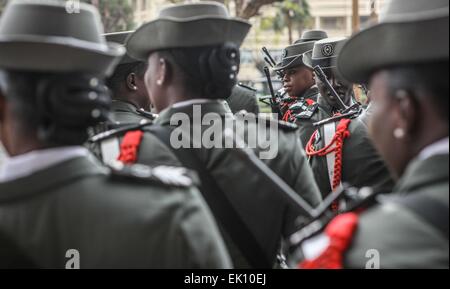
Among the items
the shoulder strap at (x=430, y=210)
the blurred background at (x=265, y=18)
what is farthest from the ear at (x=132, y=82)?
the blurred background at (x=265, y=18)

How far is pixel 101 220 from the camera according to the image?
213cm

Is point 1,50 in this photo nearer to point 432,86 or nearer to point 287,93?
point 432,86

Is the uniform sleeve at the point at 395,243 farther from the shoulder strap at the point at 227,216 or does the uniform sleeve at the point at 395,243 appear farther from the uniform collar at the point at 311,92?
the uniform collar at the point at 311,92

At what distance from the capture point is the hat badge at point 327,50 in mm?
5881

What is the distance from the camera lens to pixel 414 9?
240cm

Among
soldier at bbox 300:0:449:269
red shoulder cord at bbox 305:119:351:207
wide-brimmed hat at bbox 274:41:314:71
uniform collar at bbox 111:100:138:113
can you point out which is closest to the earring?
soldier at bbox 300:0:449:269

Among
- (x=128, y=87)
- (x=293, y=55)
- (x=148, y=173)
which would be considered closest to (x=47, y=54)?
(x=148, y=173)

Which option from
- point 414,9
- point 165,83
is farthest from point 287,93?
point 414,9

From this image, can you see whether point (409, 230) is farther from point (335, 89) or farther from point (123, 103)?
point (335, 89)

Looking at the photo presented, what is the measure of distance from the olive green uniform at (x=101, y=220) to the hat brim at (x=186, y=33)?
1.35m

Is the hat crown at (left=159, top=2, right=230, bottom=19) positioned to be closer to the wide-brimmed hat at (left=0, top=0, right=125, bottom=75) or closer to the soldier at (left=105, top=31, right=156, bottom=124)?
the wide-brimmed hat at (left=0, top=0, right=125, bottom=75)

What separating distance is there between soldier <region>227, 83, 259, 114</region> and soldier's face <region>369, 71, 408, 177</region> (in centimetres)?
620

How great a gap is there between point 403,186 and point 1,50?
128cm

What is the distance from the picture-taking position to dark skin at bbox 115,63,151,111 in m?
5.00
